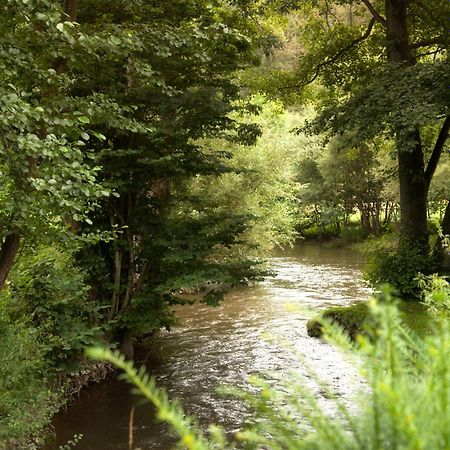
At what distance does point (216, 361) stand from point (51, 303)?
438cm

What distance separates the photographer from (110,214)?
10.4m

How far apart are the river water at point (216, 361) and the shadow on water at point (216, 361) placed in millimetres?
14

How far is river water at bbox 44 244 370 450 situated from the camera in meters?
7.93

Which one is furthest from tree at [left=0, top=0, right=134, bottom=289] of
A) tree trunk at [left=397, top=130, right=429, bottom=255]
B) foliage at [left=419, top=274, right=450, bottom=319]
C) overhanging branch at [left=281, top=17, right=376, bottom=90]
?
overhanging branch at [left=281, top=17, right=376, bottom=90]

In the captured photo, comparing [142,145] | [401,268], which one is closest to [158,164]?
[142,145]

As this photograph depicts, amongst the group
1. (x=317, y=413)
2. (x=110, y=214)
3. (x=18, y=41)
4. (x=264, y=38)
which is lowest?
(x=317, y=413)

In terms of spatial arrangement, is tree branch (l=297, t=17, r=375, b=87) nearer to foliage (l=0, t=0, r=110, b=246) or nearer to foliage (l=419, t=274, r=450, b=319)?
foliage (l=0, t=0, r=110, b=246)

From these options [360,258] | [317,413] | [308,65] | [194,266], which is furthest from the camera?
[360,258]

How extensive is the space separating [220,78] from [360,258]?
694 inches

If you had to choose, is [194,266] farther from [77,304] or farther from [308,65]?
[308,65]

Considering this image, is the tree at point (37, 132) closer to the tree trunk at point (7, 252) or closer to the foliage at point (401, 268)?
the tree trunk at point (7, 252)

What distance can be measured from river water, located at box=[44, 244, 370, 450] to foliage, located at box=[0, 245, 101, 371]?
3.67ft

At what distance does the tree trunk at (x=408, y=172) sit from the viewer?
12.0 meters

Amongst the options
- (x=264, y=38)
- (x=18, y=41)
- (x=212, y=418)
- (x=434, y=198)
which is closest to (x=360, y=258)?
(x=434, y=198)
